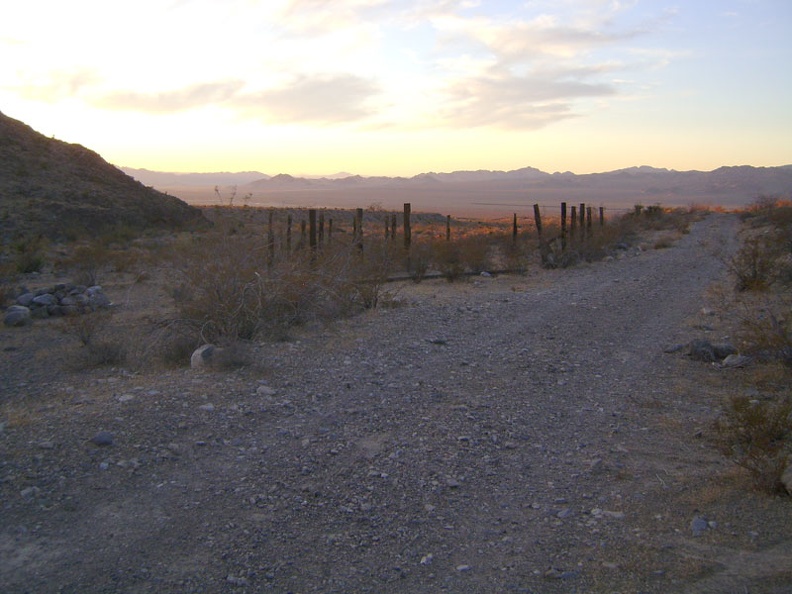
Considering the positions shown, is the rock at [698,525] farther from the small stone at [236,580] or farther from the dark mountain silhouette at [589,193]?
the dark mountain silhouette at [589,193]

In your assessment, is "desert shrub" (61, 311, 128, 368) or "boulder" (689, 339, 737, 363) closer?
"desert shrub" (61, 311, 128, 368)

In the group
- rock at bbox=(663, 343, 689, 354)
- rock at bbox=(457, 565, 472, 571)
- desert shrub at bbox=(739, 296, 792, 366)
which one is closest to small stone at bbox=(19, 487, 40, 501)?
rock at bbox=(457, 565, 472, 571)

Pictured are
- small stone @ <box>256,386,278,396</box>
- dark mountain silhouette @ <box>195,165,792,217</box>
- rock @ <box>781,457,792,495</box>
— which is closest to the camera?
rock @ <box>781,457,792,495</box>

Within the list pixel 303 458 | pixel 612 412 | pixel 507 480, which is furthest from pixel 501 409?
pixel 303 458

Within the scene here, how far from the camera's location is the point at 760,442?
5.57m

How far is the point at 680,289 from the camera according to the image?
17.3 metres

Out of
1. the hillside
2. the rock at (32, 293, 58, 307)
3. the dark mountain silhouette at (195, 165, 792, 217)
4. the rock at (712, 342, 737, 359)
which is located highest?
the dark mountain silhouette at (195, 165, 792, 217)

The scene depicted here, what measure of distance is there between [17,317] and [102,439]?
27.5 feet

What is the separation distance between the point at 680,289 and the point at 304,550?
14672 millimetres

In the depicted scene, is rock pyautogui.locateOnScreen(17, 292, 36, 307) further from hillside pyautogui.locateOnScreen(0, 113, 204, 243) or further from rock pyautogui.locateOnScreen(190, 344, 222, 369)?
hillside pyautogui.locateOnScreen(0, 113, 204, 243)

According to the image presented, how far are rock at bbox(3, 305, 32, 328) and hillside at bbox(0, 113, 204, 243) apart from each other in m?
15.6

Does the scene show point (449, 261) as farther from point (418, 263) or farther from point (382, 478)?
point (382, 478)

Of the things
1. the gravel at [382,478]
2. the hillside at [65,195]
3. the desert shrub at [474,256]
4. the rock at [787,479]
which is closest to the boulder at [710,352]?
the gravel at [382,478]

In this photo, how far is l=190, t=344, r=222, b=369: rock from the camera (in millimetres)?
8828
